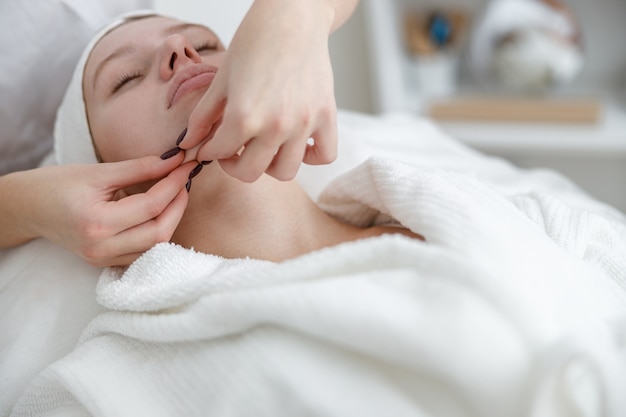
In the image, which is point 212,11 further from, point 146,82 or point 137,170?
point 137,170

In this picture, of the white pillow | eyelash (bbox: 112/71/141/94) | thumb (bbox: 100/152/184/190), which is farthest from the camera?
the white pillow

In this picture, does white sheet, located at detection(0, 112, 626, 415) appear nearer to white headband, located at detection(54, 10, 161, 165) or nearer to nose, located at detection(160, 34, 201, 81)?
white headband, located at detection(54, 10, 161, 165)

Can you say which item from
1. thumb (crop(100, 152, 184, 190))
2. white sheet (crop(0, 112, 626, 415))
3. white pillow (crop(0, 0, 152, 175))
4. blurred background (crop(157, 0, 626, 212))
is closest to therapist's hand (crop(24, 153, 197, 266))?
thumb (crop(100, 152, 184, 190))

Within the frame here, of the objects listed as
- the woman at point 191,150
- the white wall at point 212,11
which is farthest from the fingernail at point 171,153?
the white wall at point 212,11

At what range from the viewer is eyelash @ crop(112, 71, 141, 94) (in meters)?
0.96

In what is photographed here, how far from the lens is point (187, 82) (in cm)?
88

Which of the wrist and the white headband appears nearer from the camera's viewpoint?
the wrist

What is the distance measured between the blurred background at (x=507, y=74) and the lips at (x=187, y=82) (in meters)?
1.11

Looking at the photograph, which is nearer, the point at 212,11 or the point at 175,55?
the point at 175,55

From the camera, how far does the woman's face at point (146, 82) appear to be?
884 millimetres

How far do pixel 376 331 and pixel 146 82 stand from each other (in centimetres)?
50

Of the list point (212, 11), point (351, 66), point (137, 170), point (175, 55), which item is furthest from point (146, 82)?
point (351, 66)

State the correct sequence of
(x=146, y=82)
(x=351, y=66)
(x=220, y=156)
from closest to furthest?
(x=220, y=156) < (x=146, y=82) < (x=351, y=66)

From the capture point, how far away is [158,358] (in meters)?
0.76
